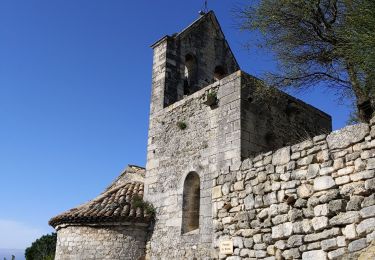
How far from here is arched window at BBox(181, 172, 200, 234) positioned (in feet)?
37.5

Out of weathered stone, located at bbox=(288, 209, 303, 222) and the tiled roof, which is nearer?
weathered stone, located at bbox=(288, 209, 303, 222)

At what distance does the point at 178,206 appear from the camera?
11586mm

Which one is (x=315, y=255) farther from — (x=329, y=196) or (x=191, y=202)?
(x=191, y=202)

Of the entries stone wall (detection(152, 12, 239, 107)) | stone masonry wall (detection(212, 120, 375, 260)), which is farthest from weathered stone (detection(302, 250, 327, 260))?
stone wall (detection(152, 12, 239, 107))

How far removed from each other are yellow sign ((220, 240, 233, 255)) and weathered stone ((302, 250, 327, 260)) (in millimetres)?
1572

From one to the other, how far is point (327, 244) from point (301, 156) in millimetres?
1388

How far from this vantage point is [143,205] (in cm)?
1266

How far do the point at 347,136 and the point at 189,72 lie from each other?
9015 millimetres

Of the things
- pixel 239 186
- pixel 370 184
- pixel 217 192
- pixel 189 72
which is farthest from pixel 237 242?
pixel 189 72

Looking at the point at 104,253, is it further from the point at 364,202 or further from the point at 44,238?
the point at 44,238

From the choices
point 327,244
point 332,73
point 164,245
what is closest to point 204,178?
point 164,245

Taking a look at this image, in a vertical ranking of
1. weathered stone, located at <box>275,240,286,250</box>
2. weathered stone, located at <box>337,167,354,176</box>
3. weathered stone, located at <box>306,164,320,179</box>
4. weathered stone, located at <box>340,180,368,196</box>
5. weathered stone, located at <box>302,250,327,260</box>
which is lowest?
weathered stone, located at <box>302,250,327,260</box>

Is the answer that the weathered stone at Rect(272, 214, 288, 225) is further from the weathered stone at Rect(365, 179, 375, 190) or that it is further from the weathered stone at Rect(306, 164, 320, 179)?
the weathered stone at Rect(365, 179, 375, 190)

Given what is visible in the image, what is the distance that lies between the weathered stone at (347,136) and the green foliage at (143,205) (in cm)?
683
